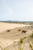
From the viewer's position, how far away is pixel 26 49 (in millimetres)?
1605

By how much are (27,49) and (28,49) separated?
28 millimetres

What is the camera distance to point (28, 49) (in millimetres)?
1583

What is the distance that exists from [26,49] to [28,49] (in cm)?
5

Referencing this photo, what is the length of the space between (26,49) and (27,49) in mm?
26

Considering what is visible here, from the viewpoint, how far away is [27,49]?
62.9 inches
